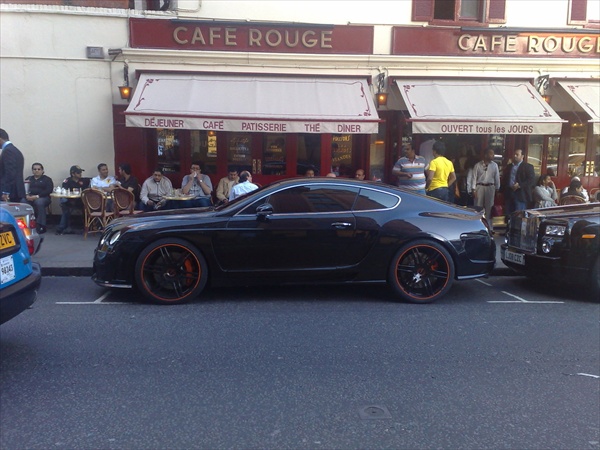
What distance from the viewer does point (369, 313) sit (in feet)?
20.5

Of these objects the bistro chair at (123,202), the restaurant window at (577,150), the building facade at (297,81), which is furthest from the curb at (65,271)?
the restaurant window at (577,150)

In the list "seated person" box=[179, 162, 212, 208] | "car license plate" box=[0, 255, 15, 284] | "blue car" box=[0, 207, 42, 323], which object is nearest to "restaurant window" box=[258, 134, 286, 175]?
"seated person" box=[179, 162, 212, 208]

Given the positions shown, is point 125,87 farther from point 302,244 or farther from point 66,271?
point 302,244

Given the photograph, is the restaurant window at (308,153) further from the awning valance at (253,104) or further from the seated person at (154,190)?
the seated person at (154,190)

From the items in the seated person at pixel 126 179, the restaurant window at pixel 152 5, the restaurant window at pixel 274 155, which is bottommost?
the seated person at pixel 126 179

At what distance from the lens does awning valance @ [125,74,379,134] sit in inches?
405

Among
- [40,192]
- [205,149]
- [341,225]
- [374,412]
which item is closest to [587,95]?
[341,225]

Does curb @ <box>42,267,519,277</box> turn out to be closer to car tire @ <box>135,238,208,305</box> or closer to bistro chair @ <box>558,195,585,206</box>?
car tire @ <box>135,238,208,305</box>

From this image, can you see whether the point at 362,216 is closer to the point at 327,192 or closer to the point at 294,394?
the point at 327,192

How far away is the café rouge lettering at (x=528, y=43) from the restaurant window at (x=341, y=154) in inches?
124

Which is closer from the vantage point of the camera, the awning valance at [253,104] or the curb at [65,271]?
the curb at [65,271]

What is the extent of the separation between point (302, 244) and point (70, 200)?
20.9 ft

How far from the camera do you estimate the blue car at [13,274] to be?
13.9 ft

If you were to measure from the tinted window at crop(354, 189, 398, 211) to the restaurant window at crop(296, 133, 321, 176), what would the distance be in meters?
5.53
